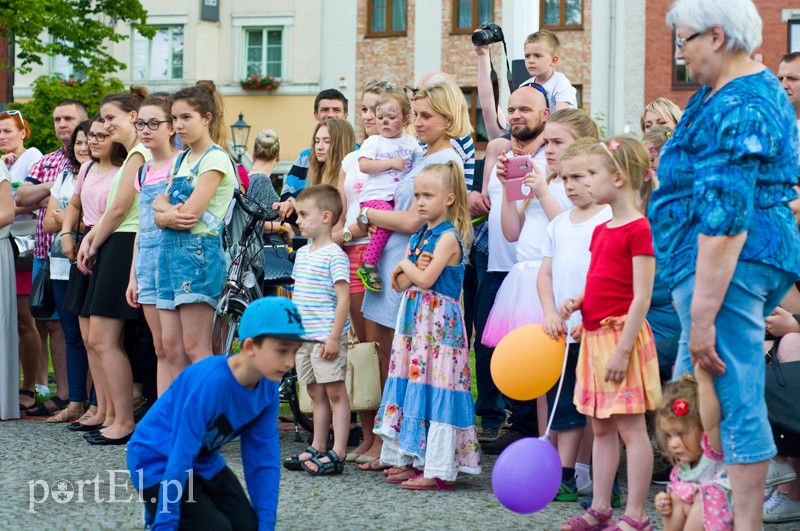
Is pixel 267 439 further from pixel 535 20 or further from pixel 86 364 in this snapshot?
pixel 535 20

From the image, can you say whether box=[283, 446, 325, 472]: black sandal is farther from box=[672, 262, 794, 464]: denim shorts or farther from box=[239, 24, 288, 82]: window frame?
box=[239, 24, 288, 82]: window frame

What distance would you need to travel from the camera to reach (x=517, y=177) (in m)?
6.26

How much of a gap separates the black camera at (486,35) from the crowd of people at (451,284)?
0.19 metres

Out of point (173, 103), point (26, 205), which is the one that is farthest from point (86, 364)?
point (173, 103)

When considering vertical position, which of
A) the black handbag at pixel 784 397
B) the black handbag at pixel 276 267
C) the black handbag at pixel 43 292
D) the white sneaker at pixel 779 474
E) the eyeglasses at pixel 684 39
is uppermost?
the eyeglasses at pixel 684 39

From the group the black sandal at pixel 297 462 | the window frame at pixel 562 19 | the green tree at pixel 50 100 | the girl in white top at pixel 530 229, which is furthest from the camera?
the window frame at pixel 562 19

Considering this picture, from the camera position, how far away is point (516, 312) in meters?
6.12

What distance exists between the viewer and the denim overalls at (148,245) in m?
7.05

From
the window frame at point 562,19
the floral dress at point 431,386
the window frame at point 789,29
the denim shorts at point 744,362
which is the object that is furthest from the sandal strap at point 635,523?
the window frame at point 562,19

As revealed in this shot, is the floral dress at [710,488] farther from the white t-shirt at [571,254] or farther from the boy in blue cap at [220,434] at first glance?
the boy in blue cap at [220,434]

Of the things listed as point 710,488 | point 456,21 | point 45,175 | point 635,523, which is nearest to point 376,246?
point 635,523

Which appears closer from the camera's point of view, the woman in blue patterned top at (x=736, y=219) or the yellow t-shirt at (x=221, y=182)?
the woman in blue patterned top at (x=736, y=219)

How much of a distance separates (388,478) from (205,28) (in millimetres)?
30943

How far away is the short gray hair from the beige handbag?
331cm
